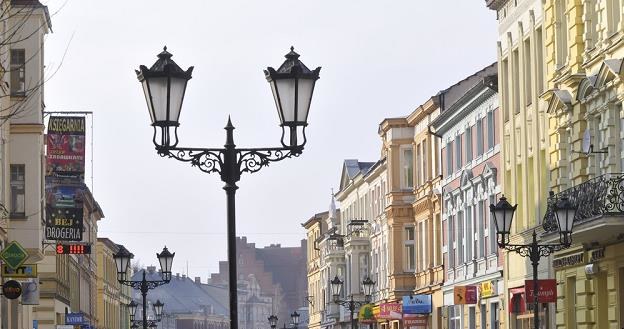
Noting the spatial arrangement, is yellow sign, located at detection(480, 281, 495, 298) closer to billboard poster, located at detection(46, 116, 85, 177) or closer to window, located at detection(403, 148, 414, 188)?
billboard poster, located at detection(46, 116, 85, 177)

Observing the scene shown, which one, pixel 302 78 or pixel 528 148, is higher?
pixel 528 148

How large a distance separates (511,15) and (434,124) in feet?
57.5

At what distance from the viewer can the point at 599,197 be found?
3150cm

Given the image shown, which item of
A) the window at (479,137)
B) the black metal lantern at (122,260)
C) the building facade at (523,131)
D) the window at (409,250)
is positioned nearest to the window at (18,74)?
the black metal lantern at (122,260)

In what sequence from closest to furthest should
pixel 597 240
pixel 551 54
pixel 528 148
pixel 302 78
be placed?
pixel 302 78, pixel 597 240, pixel 551 54, pixel 528 148

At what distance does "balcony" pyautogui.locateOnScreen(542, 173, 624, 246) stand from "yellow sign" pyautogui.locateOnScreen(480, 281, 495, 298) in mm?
16664

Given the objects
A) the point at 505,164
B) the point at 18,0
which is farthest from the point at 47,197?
the point at 505,164

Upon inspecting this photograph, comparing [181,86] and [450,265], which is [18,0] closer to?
[450,265]

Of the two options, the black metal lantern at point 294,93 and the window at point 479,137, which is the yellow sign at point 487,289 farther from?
the black metal lantern at point 294,93

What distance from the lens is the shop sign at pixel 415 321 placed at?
6750 cm

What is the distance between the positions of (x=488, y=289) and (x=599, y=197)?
20.2 m

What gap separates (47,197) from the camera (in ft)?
167

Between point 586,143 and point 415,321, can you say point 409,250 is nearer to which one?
point 415,321

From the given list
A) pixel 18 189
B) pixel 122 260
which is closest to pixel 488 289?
pixel 18 189
